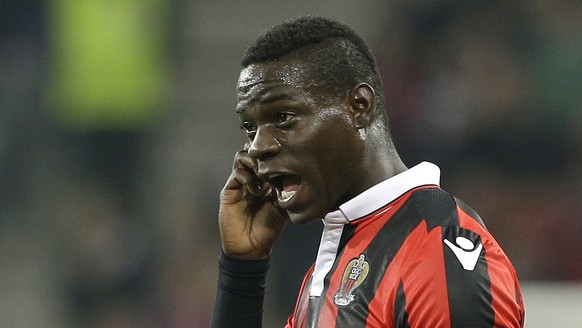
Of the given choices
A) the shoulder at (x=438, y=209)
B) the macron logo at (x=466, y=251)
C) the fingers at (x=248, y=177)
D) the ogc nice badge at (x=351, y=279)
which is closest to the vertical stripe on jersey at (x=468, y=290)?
the macron logo at (x=466, y=251)

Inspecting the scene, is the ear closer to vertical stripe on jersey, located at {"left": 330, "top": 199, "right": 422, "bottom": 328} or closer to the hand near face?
vertical stripe on jersey, located at {"left": 330, "top": 199, "right": 422, "bottom": 328}

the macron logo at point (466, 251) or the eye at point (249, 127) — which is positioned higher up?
the eye at point (249, 127)

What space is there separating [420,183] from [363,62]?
12.0 inches

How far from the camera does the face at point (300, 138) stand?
226 cm

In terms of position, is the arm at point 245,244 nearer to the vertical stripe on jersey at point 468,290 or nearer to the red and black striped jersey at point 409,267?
the red and black striped jersey at point 409,267

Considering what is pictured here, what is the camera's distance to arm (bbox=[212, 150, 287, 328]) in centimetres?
279

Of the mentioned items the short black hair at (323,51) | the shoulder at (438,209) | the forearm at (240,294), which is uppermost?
the short black hair at (323,51)

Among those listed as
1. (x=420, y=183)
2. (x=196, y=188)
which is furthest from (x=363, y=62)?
(x=196, y=188)

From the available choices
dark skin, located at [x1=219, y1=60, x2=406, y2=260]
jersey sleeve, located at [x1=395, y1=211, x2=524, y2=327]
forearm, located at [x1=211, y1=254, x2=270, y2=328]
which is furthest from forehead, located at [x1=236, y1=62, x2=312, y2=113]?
forearm, located at [x1=211, y1=254, x2=270, y2=328]

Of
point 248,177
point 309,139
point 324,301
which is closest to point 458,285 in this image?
point 324,301

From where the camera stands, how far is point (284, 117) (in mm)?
2285

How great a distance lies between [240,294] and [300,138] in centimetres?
69

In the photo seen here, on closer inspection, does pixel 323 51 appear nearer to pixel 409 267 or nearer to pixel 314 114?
pixel 314 114

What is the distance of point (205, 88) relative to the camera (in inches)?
296
